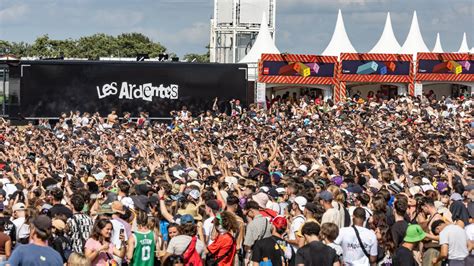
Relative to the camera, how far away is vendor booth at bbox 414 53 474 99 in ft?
144

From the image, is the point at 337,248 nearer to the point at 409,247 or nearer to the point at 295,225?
the point at 409,247

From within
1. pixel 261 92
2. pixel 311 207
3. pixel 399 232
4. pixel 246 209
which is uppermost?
pixel 261 92

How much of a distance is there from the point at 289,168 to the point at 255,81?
2315 centimetres

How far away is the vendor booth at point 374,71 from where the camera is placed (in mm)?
42656

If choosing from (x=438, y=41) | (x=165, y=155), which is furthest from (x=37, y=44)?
(x=165, y=155)

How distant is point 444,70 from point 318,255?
35.8 metres

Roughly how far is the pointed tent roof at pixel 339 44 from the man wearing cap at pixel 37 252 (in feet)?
144

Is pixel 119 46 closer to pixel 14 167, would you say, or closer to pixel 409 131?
pixel 409 131

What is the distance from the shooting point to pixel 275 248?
10.5 meters

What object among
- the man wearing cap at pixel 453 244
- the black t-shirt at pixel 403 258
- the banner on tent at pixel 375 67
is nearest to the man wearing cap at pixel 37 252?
the black t-shirt at pixel 403 258

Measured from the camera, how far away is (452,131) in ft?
87.8

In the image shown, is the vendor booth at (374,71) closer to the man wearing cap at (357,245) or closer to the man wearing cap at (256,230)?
the man wearing cap at (256,230)

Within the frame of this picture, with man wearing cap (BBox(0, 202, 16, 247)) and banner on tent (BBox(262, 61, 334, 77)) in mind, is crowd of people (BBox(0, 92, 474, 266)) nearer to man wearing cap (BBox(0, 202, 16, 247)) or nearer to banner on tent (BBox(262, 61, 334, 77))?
man wearing cap (BBox(0, 202, 16, 247))

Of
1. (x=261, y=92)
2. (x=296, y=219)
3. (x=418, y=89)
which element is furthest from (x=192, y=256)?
(x=418, y=89)
